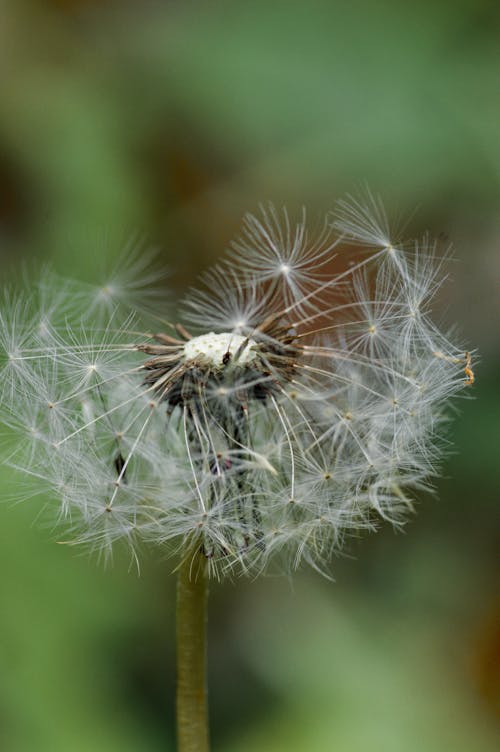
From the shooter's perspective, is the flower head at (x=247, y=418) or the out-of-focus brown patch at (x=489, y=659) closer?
the flower head at (x=247, y=418)

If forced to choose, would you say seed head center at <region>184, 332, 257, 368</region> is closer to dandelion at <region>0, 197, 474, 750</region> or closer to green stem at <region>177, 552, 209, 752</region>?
dandelion at <region>0, 197, 474, 750</region>

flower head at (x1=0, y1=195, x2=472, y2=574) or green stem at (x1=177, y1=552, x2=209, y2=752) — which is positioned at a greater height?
flower head at (x1=0, y1=195, x2=472, y2=574)

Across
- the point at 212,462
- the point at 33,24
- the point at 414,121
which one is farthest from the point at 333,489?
the point at 33,24

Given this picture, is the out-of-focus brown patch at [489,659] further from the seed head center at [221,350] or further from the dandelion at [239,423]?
the seed head center at [221,350]

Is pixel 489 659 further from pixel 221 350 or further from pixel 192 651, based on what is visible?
pixel 221 350

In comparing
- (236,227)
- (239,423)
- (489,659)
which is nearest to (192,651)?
(239,423)

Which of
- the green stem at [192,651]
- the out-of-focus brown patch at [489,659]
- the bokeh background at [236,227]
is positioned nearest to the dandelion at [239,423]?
the green stem at [192,651]

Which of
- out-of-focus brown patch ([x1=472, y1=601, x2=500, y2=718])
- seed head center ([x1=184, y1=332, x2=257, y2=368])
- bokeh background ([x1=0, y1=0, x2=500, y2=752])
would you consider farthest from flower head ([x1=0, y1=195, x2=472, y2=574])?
out-of-focus brown patch ([x1=472, y1=601, x2=500, y2=718])
